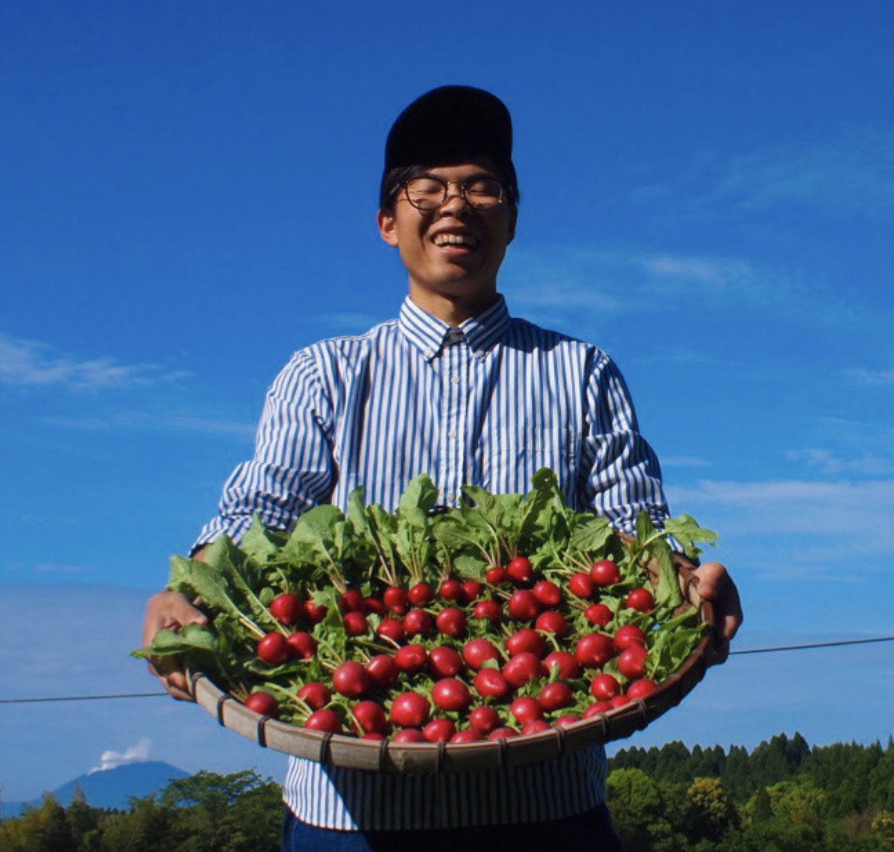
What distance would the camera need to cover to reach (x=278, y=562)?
8.63ft

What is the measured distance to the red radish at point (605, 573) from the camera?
2.60m

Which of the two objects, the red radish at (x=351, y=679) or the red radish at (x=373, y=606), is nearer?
the red radish at (x=351, y=679)

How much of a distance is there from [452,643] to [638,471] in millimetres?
605

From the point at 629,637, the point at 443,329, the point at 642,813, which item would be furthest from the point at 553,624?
the point at 642,813

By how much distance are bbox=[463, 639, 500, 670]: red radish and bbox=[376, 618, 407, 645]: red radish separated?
0.14 metres

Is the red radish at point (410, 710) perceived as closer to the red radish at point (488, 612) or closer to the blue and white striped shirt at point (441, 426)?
the red radish at point (488, 612)

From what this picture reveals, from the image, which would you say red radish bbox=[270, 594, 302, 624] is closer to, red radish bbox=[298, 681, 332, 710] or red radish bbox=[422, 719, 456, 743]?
red radish bbox=[298, 681, 332, 710]

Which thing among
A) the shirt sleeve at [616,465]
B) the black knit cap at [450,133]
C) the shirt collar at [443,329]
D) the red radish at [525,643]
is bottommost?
the red radish at [525,643]

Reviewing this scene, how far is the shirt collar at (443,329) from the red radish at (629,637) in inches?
31.1

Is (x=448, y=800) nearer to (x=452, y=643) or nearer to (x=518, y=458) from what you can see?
(x=452, y=643)

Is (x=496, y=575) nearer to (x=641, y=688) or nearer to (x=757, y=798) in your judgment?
(x=641, y=688)

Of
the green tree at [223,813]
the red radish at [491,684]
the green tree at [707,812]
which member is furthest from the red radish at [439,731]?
the green tree at [707,812]

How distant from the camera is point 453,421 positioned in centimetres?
280

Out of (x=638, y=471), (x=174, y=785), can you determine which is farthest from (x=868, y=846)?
(x=638, y=471)
